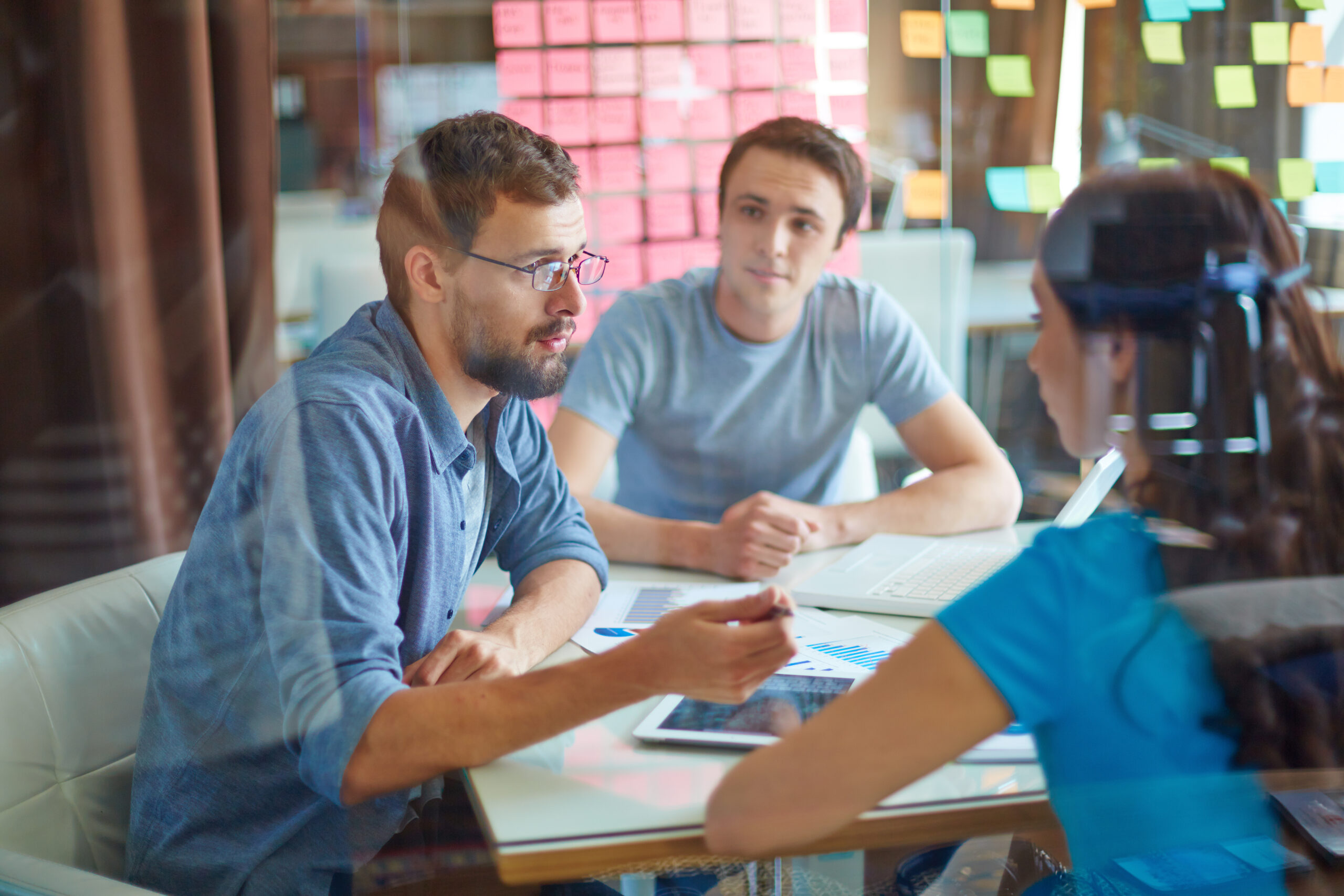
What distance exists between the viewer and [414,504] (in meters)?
0.89

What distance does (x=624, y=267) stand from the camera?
4.49ft

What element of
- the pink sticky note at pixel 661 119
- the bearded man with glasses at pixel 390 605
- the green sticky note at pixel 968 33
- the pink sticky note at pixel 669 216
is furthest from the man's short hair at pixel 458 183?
the green sticky note at pixel 968 33

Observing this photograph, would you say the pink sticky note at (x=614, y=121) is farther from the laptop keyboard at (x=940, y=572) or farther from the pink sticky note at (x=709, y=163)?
the laptop keyboard at (x=940, y=572)

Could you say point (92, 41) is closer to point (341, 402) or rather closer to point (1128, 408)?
point (341, 402)

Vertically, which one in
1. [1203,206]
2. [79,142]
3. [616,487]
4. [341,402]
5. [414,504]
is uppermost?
[79,142]

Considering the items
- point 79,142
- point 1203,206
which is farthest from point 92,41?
point 1203,206

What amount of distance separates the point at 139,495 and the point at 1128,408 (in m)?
1.38

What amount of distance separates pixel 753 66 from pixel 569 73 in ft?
1.26

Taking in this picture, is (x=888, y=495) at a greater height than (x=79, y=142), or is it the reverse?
(x=79, y=142)

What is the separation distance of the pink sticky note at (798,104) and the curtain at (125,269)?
2.45 ft

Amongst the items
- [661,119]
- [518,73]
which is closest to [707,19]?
[661,119]

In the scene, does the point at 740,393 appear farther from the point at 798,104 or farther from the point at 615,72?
the point at 615,72

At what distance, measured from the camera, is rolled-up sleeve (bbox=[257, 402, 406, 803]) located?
0.75m

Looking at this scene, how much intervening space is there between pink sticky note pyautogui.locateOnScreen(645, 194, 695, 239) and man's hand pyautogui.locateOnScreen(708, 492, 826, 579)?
439mm
